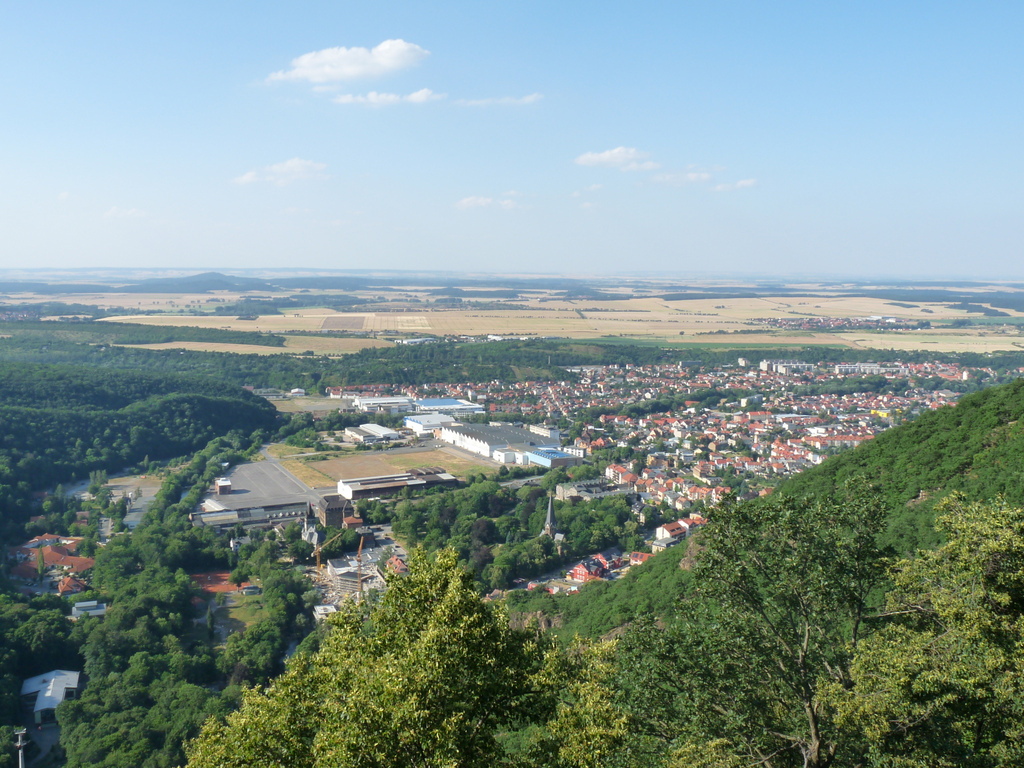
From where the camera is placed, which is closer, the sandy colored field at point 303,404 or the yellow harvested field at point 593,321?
the sandy colored field at point 303,404

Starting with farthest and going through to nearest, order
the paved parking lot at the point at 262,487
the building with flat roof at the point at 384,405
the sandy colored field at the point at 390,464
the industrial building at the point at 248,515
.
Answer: the building with flat roof at the point at 384,405, the sandy colored field at the point at 390,464, the paved parking lot at the point at 262,487, the industrial building at the point at 248,515

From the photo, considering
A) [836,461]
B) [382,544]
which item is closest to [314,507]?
[382,544]

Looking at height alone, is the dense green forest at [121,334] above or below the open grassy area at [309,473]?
above

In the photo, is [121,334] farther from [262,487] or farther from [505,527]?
[505,527]

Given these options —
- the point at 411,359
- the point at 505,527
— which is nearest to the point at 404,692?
the point at 505,527

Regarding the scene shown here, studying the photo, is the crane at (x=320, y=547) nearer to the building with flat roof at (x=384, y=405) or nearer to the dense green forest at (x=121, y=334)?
the building with flat roof at (x=384, y=405)

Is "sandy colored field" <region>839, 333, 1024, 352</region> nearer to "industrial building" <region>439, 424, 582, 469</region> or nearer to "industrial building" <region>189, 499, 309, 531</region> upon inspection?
"industrial building" <region>439, 424, 582, 469</region>

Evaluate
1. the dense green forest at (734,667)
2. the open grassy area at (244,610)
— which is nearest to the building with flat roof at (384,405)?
the open grassy area at (244,610)

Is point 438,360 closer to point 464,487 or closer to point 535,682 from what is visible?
point 464,487

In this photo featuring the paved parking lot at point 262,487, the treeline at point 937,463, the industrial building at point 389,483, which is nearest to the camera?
the treeline at point 937,463

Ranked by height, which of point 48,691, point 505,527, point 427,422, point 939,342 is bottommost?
point 48,691

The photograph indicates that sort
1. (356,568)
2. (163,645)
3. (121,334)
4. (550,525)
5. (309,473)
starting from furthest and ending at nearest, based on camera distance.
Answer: (121,334) < (309,473) < (550,525) < (356,568) < (163,645)
